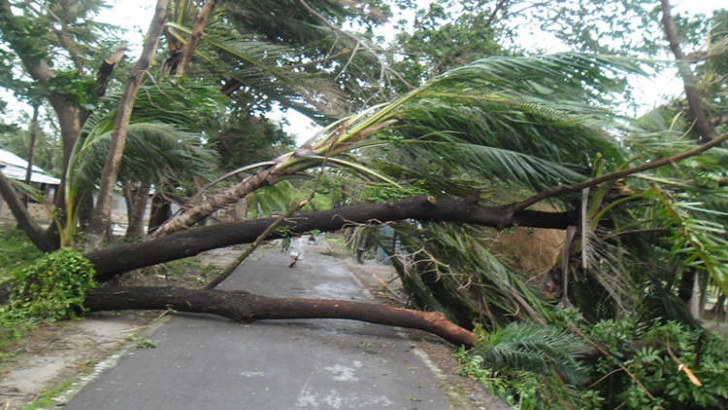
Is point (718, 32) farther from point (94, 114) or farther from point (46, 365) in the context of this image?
point (46, 365)

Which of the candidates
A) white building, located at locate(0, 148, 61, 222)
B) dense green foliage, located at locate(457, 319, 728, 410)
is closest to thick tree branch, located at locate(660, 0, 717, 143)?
dense green foliage, located at locate(457, 319, 728, 410)

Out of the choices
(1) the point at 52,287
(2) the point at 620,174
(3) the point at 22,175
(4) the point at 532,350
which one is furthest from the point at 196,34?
(3) the point at 22,175

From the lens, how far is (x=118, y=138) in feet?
23.5

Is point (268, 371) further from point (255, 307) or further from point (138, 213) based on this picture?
point (138, 213)

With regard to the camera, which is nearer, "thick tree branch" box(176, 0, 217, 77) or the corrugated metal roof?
"thick tree branch" box(176, 0, 217, 77)

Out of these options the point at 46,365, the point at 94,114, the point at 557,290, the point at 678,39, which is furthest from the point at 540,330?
the point at 678,39

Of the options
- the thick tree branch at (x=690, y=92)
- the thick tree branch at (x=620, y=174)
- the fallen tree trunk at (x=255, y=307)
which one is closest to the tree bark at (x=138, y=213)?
the fallen tree trunk at (x=255, y=307)

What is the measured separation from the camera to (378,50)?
10781 millimetres

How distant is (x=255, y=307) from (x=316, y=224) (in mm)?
1441

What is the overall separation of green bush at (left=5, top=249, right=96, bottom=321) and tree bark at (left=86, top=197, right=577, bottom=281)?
0.52 metres

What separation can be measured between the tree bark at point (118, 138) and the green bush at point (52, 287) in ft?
2.63

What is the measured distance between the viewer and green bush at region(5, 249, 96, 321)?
640 centimetres

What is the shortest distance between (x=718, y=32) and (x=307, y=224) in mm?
9074

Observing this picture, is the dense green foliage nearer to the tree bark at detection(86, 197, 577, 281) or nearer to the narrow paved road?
the narrow paved road
